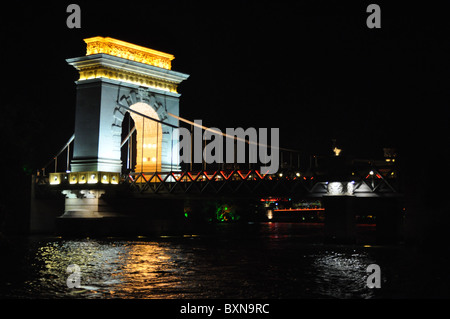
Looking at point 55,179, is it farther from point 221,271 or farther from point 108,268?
point 221,271

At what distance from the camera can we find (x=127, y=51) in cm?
5338

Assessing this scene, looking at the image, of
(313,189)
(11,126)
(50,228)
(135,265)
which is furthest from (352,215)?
(50,228)

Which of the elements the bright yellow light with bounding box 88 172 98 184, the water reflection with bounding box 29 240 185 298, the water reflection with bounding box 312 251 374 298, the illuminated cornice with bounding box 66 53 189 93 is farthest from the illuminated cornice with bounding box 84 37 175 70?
the water reflection with bounding box 312 251 374 298

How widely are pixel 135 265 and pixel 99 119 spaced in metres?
25.5

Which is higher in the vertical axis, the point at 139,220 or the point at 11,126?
the point at 11,126

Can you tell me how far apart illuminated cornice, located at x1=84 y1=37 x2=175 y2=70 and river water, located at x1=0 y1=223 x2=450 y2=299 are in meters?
18.3

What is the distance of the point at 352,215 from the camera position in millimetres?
39156

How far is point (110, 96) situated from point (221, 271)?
95.0ft

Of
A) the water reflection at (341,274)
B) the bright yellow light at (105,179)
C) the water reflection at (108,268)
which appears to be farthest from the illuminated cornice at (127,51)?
the water reflection at (341,274)

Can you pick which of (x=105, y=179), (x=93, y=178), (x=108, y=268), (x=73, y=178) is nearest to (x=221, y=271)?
(x=108, y=268)

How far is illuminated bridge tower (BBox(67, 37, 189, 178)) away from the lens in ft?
171

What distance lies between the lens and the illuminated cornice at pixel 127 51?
2048 inches

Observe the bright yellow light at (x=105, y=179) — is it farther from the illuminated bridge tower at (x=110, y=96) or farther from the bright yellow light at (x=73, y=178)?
the bright yellow light at (x=73, y=178)
